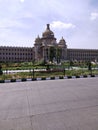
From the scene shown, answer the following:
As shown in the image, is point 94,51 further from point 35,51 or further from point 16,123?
point 16,123

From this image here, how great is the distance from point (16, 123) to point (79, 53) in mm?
113387

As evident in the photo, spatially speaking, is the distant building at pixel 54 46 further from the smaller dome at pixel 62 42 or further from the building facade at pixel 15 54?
the building facade at pixel 15 54

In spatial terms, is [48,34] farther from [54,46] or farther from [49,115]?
[49,115]

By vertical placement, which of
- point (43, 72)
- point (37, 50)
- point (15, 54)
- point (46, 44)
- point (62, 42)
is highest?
point (62, 42)

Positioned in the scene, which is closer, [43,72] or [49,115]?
[49,115]

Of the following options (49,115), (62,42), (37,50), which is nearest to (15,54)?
(37,50)

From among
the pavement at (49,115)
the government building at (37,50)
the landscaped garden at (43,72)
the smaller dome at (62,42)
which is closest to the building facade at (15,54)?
the government building at (37,50)

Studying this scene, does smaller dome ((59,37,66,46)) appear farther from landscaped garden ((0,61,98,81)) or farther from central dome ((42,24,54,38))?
landscaped garden ((0,61,98,81))

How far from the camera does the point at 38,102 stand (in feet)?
28.8

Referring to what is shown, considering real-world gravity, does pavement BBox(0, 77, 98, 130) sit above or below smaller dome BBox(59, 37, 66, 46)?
below

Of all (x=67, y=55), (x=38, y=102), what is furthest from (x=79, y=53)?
(x=38, y=102)

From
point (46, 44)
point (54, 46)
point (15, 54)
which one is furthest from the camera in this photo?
point (15, 54)

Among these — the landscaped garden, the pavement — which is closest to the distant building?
the landscaped garden

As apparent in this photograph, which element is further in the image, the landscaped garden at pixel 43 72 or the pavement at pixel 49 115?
the landscaped garden at pixel 43 72
